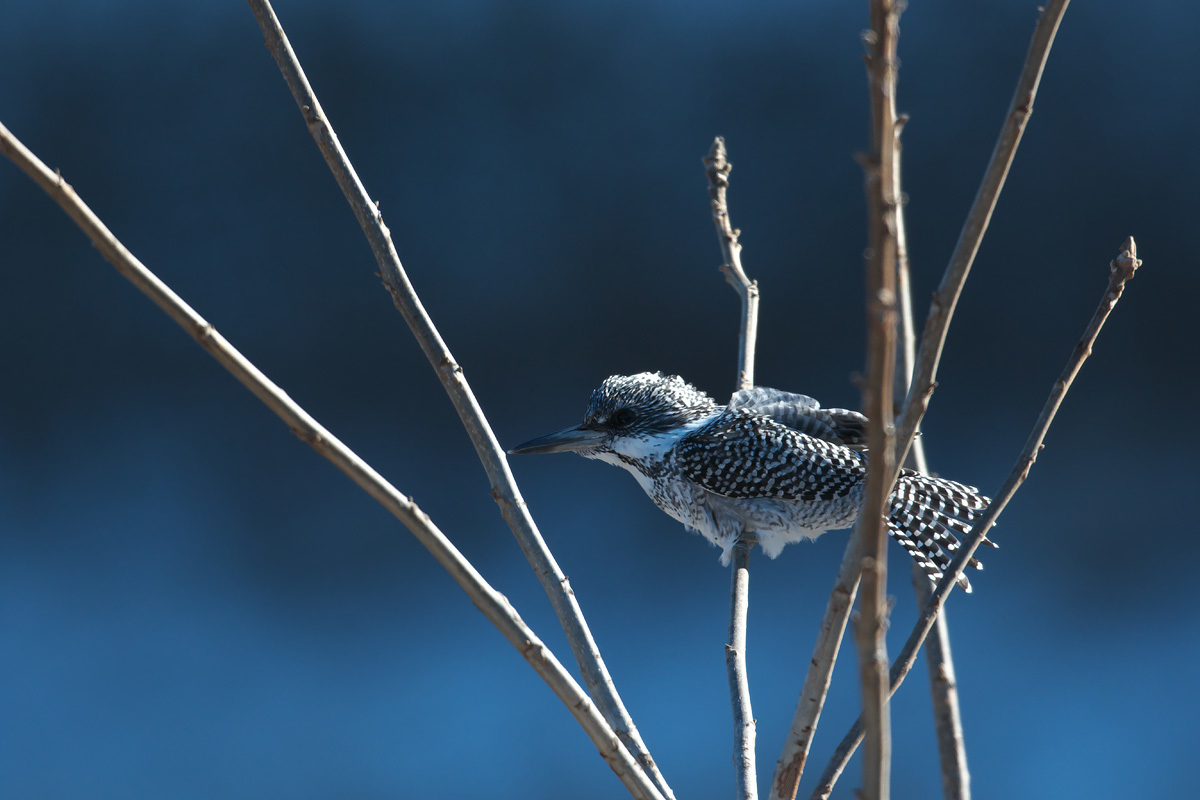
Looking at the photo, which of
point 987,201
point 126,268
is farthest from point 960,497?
point 126,268

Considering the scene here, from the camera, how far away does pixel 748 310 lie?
170cm

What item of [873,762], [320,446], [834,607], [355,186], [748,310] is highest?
[748,310]

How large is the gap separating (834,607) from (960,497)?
1429mm

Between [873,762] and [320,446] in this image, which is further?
[320,446]

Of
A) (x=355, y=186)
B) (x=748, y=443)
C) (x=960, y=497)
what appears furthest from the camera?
(x=748, y=443)

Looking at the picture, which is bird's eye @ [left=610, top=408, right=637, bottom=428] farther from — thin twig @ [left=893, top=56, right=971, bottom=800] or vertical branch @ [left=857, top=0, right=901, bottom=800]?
vertical branch @ [left=857, top=0, right=901, bottom=800]

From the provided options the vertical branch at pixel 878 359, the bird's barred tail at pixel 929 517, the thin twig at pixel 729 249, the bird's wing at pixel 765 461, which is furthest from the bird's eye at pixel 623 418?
the vertical branch at pixel 878 359

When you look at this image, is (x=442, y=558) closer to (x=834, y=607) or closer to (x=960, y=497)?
(x=834, y=607)

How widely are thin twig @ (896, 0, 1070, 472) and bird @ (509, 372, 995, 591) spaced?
1.29 metres

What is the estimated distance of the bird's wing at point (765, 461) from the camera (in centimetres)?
209

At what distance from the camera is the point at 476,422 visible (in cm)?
93

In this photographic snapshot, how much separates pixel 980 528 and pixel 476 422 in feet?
1.52

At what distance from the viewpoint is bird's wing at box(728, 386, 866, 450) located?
2221mm

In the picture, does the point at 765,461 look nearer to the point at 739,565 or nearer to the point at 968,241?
the point at 739,565
